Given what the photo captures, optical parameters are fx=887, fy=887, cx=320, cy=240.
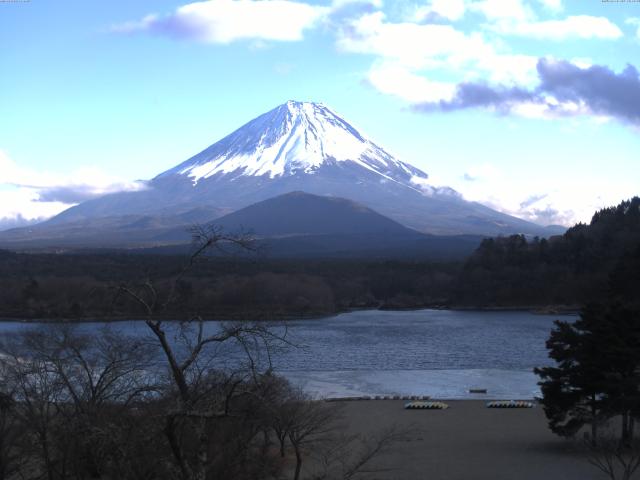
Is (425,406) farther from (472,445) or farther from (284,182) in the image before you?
(284,182)

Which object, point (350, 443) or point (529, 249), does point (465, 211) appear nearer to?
point (529, 249)

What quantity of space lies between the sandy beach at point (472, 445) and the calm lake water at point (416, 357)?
2.48 meters

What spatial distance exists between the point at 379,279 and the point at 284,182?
3674 inches

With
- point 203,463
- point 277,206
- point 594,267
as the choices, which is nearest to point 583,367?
point 203,463

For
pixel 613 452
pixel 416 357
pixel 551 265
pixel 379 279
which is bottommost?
pixel 416 357

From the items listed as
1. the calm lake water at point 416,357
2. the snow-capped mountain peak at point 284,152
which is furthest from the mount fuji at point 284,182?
the calm lake water at point 416,357

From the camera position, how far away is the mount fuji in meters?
149

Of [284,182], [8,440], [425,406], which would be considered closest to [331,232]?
[284,182]

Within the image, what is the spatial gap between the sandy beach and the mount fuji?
4867 inches

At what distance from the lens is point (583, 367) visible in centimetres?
1371

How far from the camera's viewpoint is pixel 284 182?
158 meters

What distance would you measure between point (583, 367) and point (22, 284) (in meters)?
47.0

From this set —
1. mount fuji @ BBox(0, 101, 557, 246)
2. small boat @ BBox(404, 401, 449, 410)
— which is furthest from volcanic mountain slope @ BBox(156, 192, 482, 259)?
small boat @ BBox(404, 401, 449, 410)

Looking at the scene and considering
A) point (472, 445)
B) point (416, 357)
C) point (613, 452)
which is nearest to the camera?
point (613, 452)
